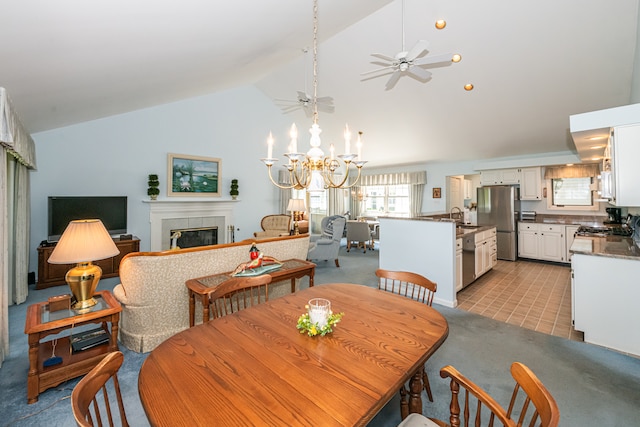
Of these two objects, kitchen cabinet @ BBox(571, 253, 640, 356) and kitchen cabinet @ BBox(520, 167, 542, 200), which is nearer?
kitchen cabinet @ BBox(571, 253, 640, 356)

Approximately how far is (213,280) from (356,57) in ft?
13.9

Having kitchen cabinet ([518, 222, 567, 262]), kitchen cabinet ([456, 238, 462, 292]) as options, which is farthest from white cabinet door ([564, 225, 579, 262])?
kitchen cabinet ([456, 238, 462, 292])

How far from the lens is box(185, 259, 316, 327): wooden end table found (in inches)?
89.0

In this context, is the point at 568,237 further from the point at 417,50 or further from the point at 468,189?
the point at 417,50

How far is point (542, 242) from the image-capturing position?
5758 mm

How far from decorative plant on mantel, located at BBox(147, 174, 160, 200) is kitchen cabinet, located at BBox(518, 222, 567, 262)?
7.67m

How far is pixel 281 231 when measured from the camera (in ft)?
22.2

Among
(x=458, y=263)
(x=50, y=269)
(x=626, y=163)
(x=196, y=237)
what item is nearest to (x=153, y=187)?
(x=196, y=237)

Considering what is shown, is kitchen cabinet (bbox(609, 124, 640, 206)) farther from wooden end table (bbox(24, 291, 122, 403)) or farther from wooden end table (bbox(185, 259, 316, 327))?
wooden end table (bbox(24, 291, 122, 403))

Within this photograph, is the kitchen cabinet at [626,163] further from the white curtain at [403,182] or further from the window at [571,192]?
the white curtain at [403,182]

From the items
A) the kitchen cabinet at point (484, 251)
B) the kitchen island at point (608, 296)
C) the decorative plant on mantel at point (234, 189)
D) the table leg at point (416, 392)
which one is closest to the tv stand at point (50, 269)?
the decorative plant on mantel at point (234, 189)

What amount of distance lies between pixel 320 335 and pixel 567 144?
6.54 meters

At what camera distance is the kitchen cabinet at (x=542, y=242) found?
5.54 m

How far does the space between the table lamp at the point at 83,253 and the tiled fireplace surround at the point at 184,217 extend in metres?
3.42
